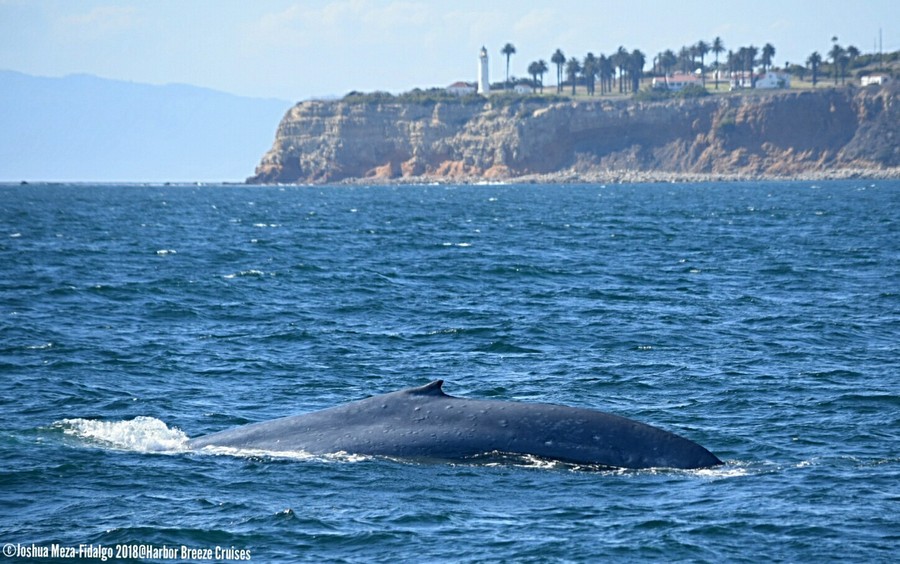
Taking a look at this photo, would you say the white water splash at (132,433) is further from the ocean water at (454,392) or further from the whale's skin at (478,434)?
the whale's skin at (478,434)

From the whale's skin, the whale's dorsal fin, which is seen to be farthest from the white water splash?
the whale's dorsal fin

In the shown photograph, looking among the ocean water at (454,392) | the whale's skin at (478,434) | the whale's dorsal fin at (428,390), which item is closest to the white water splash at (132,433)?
the ocean water at (454,392)

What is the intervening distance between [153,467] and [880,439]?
9999mm

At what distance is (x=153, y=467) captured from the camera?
1477 centimetres

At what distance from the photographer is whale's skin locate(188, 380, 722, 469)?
13.2m

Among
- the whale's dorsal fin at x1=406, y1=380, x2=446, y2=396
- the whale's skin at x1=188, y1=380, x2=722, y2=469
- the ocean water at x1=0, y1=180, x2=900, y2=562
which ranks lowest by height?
the ocean water at x1=0, y1=180, x2=900, y2=562

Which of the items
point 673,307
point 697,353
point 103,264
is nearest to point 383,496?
point 697,353

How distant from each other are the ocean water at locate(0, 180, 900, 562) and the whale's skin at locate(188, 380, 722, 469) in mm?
211

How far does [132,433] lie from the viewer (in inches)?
660

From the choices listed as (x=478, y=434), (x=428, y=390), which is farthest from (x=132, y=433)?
(x=478, y=434)

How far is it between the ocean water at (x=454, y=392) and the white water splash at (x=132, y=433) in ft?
0.20

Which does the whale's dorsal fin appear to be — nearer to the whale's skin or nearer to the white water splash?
the whale's skin

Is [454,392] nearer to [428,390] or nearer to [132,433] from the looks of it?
[132,433]

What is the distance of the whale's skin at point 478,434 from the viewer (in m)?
13.2
